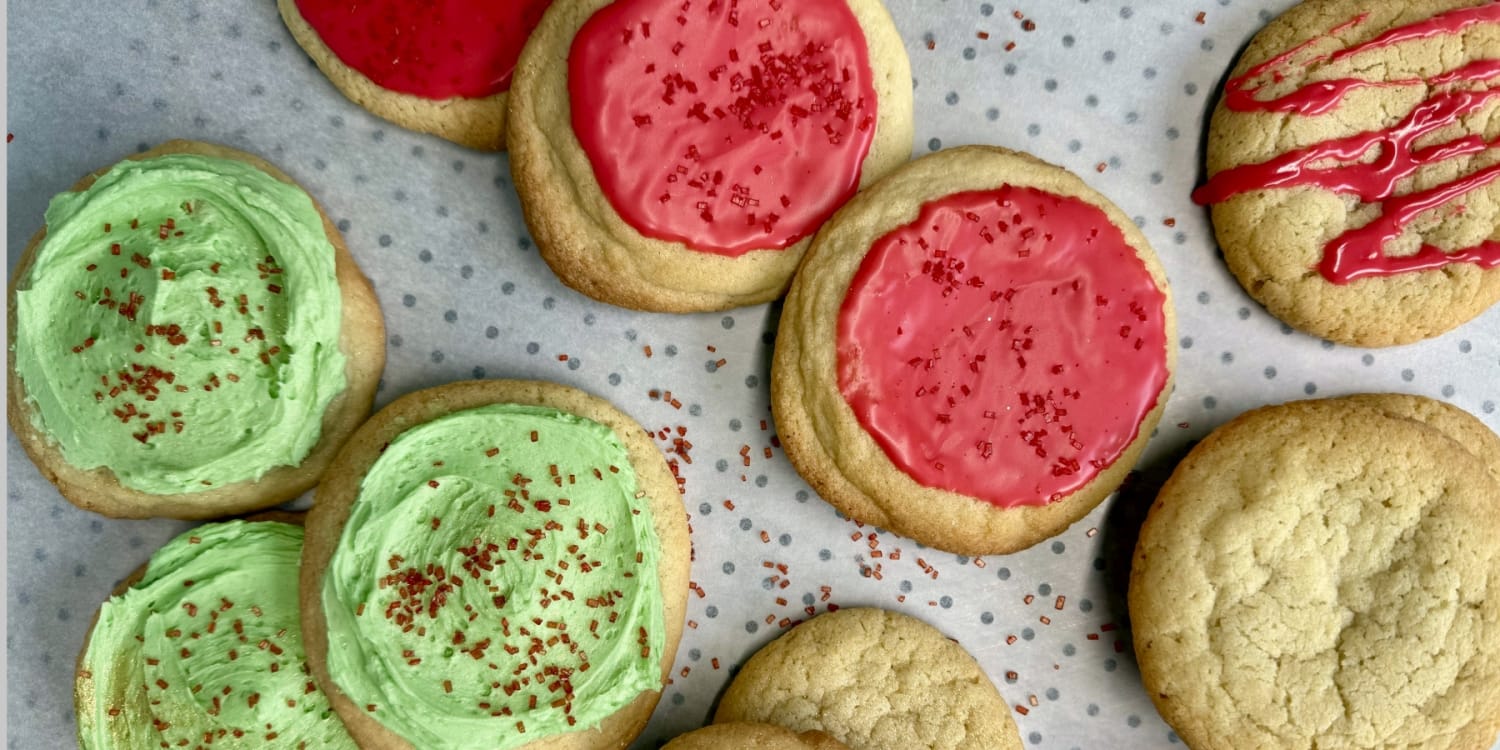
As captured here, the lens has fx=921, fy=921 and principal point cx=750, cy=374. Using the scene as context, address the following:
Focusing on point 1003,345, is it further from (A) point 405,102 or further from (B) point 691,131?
(A) point 405,102

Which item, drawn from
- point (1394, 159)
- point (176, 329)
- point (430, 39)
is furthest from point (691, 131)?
point (1394, 159)

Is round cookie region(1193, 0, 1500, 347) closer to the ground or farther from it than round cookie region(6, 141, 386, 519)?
farther from it

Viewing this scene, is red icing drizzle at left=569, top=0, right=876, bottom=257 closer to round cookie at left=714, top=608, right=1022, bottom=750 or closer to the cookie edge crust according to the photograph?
the cookie edge crust

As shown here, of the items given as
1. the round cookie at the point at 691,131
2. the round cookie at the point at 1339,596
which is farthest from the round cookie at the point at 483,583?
the round cookie at the point at 1339,596

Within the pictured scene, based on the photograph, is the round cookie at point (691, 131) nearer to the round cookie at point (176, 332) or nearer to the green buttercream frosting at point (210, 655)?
the round cookie at point (176, 332)

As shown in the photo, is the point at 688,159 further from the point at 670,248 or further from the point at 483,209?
the point at 483,209

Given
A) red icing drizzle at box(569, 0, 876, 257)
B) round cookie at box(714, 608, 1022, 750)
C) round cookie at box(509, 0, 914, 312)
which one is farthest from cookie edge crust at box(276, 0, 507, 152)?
round cookie at box(714, 608, 1022, 750)

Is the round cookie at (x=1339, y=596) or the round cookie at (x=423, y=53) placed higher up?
the round cookie at (x=423, y=53)
